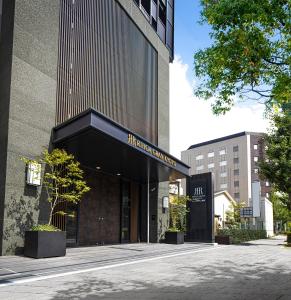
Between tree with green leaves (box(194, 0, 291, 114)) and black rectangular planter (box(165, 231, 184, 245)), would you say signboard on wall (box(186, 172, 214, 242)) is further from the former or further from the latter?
tree with green leaves (box(194, 0, 291, 114))

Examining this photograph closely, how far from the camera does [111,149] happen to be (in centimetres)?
1786

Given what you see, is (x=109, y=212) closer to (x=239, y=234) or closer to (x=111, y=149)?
(x=111, y=149)

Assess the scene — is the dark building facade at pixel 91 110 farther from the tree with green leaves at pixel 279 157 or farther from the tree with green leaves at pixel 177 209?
the tree with green leaves at pixel 279 157

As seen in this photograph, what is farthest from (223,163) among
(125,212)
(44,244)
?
(44,244)

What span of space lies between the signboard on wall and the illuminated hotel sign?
6.24 meters

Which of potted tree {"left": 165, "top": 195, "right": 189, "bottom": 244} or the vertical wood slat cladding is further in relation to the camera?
potted tree {"left": 165, "top": 195, "right": 189, "bottom": 244}

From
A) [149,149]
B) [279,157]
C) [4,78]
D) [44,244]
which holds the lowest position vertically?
[44,244]

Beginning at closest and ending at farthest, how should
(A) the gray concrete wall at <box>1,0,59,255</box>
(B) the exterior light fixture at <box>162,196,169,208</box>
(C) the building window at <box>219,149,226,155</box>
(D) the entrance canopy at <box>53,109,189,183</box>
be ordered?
(A) the gray concrete wall at <box>1,0,59,255</box>, (D) the entrance canopy at <box>53,109,189,183</box>, (B) the exterior light fixture at <box>162,196,169,208</box>, (C) the building window at <box>219,149,226,155</box>

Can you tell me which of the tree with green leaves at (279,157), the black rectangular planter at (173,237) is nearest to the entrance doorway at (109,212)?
the black rectangular planter at (173,237)

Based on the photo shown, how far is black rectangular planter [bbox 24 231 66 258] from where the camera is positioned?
13698 millimetres

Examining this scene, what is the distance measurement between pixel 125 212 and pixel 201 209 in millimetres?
5740

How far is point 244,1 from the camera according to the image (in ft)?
26.6

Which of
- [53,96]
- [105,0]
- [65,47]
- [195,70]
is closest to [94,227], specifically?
[53,96]

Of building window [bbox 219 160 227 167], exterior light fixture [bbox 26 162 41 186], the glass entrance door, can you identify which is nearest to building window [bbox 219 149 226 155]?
building window [bbox 219 160 227 167]
